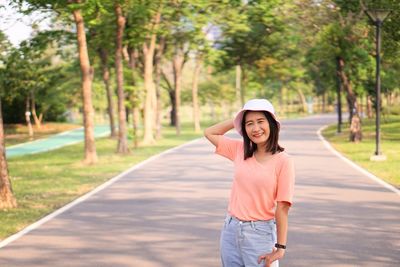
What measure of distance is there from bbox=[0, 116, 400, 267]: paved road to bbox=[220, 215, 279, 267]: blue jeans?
3.37 metres

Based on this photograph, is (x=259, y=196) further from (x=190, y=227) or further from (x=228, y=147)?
(x=190, y=227)

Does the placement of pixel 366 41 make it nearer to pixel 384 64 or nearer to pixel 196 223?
pixel 384 64

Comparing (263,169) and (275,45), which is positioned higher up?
(275,45)

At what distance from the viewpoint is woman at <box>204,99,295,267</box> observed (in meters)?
4.19

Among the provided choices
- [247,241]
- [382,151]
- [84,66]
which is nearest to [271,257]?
[247,241]

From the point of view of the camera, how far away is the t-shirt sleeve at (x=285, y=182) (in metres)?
4.17

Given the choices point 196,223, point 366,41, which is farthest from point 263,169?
point 366,41

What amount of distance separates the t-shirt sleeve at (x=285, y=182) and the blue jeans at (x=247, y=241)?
0.62 ft

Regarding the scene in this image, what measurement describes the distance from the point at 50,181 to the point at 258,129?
14004mm

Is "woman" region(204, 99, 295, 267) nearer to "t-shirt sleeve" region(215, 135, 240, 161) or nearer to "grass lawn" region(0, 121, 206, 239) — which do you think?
"t-shirt sleeve" region(215, 135, 240, 161)

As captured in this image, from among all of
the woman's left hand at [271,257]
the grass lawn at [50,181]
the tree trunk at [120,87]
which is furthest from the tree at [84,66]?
the woman's left hand at [271,257]

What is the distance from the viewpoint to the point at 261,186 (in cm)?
422

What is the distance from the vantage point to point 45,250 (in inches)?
340

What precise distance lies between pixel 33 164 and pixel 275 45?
2713 cm
